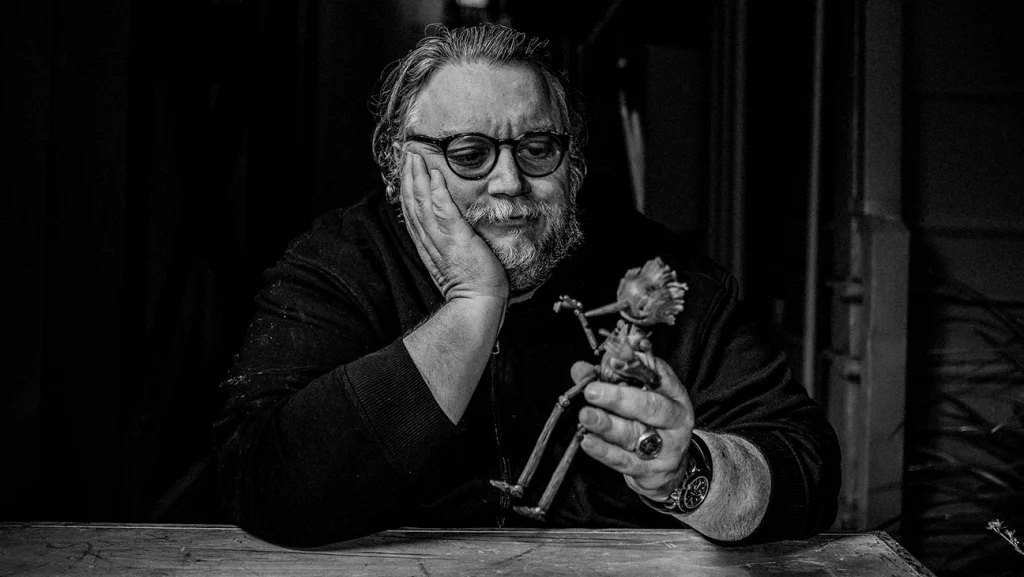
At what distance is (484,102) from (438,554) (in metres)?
0.88

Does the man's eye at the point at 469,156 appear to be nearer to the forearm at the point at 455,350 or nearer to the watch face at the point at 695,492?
the forearm at the point at 455,350

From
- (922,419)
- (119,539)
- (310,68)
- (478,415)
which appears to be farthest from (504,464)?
(310,68)

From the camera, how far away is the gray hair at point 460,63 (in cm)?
190

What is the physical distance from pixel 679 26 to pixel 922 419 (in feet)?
11.9

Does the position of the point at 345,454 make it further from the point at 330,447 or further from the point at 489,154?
the point at 489,154

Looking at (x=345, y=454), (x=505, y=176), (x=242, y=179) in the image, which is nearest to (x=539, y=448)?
(x=345, y=454)

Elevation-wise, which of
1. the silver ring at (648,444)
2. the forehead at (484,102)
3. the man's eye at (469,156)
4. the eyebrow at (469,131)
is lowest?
the silver ring at (648,444)

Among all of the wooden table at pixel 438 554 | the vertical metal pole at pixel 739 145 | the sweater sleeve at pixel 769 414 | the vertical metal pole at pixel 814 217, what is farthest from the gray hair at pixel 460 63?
the vertical metal pole at pixel 739 145

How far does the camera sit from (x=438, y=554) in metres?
1.53

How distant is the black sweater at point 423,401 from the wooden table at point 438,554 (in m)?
0.05

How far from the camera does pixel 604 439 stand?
134 cm

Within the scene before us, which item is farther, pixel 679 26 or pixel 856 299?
pixel 679 26

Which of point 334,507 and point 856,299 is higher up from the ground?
point 856,299

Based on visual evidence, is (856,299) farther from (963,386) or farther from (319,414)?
(319,414)
